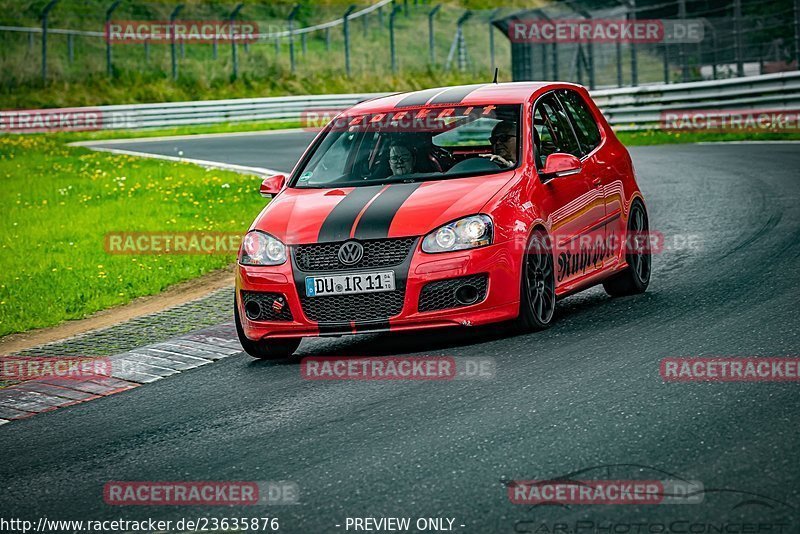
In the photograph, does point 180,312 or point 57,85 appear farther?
point 57,85

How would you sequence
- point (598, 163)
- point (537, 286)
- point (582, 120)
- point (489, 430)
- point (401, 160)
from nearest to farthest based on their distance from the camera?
point (489, 430), point (537, 286), point (401, 160), point (598, 163), point (582, 120)

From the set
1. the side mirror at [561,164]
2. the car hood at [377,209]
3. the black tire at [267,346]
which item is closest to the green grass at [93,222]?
the black tire at [267,346]

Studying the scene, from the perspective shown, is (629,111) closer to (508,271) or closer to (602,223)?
(602,223)

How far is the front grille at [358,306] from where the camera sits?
26.3 feet

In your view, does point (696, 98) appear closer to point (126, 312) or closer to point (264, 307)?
point (126, 312)

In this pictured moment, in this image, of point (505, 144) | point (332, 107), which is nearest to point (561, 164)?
point (505, 144)

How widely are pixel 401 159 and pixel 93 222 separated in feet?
26.8

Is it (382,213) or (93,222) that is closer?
(382,213)

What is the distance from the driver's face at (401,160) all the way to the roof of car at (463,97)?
1.48 ft

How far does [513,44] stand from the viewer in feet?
116

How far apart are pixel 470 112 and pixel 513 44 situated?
87.6 ft

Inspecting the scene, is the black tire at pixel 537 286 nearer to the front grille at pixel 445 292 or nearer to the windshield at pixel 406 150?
the front grille at pixel 445 292

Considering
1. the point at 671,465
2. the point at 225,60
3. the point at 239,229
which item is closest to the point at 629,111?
the point at 239,229

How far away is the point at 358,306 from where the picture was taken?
26.4 ft
